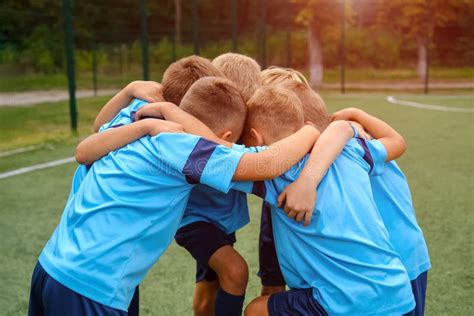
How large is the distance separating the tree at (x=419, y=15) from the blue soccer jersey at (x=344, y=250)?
20.3m

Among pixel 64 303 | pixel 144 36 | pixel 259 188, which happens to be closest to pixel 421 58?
pixel 144 36

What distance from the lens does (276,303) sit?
6.74 ft

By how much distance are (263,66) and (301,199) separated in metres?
14.7

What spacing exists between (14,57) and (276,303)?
1618cm

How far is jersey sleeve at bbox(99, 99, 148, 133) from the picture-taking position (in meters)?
2.32

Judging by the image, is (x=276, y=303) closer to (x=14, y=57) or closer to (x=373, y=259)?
(x=373, y=259)

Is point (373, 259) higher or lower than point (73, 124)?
higher

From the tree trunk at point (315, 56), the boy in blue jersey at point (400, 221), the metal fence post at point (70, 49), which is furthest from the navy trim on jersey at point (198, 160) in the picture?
the tree trunk at point (315, 56)

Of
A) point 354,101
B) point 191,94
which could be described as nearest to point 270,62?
point 354,101

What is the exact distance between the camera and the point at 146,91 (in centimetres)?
246

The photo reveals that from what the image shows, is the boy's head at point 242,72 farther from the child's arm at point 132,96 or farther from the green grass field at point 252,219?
the green grass field at point 252,219

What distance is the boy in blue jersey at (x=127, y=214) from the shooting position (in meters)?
1.92

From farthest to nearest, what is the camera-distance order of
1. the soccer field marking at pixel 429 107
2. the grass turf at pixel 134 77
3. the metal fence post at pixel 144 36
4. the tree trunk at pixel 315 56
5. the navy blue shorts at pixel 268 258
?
the tree trunk at pixel 315 56, the grass turf at pixel 134 77, the soccer field marking at pixel 429 107, the metal fence post at pixel 144 36, the navy blue shorts at pixel 268 258

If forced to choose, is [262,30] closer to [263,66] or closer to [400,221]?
[263,66]
